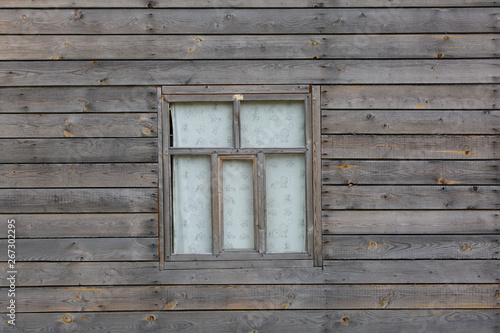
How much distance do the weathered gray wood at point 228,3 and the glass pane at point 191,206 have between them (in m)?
1.15

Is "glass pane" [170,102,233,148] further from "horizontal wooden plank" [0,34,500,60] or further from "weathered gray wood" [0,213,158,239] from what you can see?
"weathered gray wood" [0,213,158,239]

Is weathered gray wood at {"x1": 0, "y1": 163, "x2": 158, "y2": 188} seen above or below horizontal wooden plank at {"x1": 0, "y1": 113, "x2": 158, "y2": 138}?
below

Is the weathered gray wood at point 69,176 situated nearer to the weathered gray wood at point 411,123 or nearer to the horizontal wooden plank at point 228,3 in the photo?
the horizontal wooden plank at point 228,3

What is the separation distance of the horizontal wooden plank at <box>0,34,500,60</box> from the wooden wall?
0.03 feet

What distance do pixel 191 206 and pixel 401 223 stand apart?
5.08 ft

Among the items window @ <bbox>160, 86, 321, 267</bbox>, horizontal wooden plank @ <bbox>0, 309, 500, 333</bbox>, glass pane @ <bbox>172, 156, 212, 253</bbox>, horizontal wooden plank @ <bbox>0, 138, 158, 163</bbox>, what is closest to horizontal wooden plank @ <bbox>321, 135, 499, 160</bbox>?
window @ <bbox>160, 86, 321, 267</bbox>

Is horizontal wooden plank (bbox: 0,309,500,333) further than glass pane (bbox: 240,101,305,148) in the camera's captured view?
No

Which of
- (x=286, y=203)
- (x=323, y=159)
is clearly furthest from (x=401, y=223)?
(x=286, y=203)

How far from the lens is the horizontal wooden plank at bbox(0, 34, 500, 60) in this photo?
8.71ft

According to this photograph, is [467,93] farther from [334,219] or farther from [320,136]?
[334,219]

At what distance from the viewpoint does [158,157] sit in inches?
104

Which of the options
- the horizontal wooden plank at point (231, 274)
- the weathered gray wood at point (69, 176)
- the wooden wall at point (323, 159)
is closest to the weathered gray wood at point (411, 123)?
the wooden wall at point (323, 159)

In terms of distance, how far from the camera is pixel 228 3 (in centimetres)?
268

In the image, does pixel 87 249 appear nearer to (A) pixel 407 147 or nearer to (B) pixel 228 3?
(B) pixel 228 3
